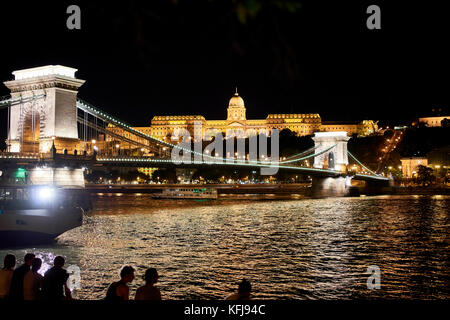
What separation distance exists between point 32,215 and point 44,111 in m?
22.3

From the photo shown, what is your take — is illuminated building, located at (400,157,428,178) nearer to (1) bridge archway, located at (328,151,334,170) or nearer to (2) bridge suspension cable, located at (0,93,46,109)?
(1) bridge archway, located at (328,151,334,170)

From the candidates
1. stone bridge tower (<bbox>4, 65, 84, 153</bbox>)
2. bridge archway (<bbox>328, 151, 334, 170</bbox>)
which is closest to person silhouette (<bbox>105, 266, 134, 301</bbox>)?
stone bridge tower (<bbox>4, 65, 84, 153</bbox>)

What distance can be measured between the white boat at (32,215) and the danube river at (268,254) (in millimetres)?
669

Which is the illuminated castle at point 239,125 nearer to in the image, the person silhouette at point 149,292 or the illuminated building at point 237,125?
the illuminated building at point 237,125

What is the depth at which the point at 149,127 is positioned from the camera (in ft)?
470

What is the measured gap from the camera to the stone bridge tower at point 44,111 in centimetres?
3688

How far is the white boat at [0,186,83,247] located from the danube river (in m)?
0.67

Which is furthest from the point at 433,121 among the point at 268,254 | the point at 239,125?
the point at 268,254

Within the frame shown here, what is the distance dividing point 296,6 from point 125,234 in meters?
18.2

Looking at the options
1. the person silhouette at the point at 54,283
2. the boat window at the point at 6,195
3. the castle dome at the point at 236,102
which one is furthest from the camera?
the castle dome at the point at 236,102

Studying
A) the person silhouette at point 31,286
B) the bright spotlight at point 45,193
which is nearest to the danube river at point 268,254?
the bright spotlight at point 45,193
